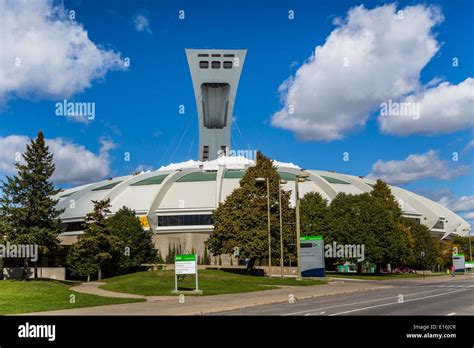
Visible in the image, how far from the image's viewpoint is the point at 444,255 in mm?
93250

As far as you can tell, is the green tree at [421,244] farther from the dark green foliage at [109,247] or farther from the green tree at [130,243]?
the dark green foliage at [109,247]

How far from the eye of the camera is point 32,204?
40.1 m

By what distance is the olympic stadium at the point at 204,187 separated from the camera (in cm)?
8150

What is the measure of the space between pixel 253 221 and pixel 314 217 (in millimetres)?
17475

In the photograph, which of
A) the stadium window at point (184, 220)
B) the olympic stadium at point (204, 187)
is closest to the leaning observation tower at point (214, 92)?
the olympic stadium at point (204, 187)

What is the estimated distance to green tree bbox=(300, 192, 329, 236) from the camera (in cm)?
6209

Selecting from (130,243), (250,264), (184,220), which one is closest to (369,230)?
(250,264)

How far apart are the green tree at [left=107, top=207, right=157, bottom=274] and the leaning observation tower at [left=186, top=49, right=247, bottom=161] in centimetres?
5556

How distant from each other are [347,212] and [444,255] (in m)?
38.0

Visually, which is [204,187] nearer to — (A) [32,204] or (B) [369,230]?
(B) [369,230]

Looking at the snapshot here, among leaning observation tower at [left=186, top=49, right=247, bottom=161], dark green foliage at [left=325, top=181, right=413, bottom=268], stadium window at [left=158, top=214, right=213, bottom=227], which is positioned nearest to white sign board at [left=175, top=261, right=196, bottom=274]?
dark green foliage at [left=325, top=181, right=413, bottom=268]
